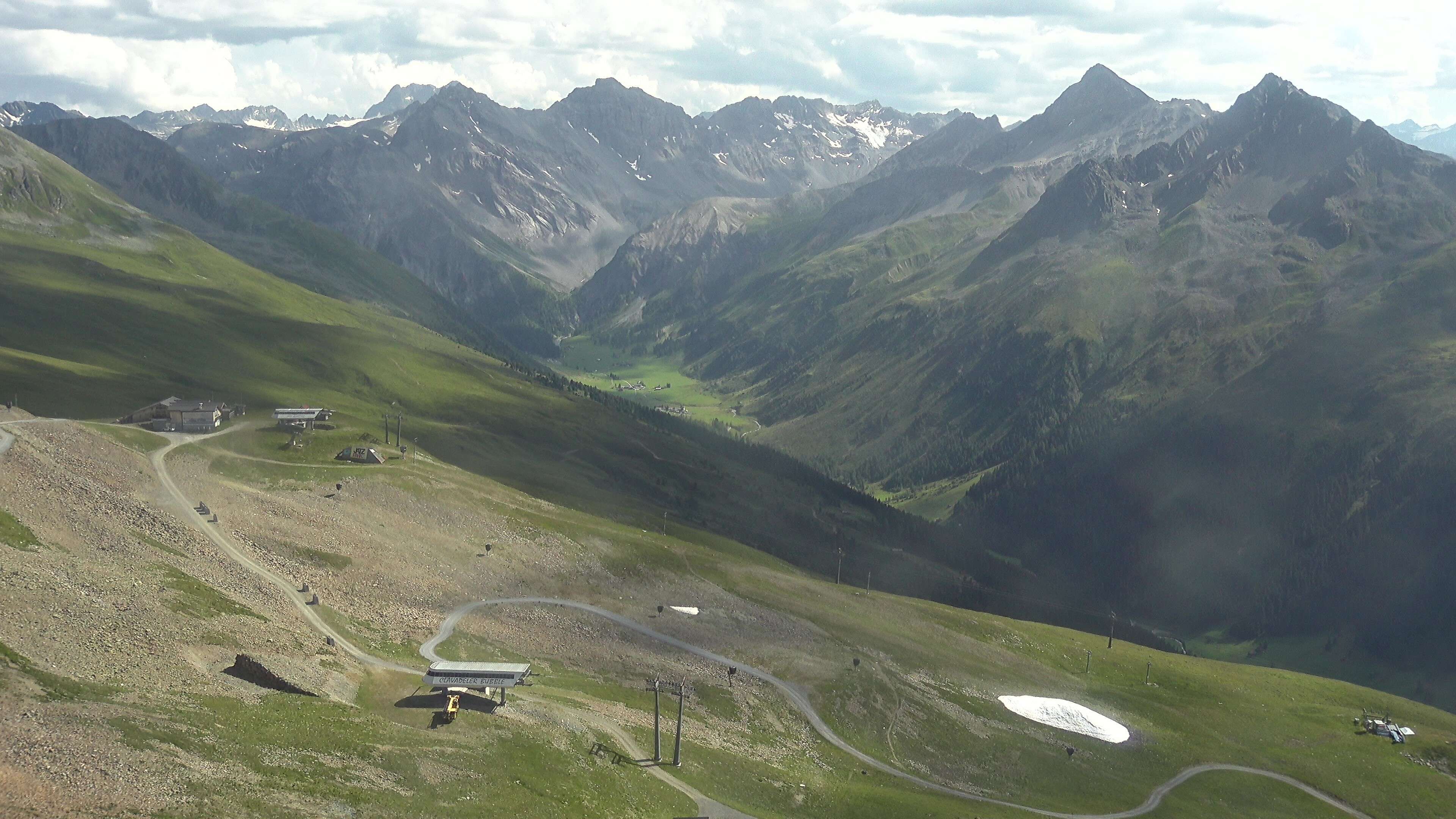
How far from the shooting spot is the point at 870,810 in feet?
284

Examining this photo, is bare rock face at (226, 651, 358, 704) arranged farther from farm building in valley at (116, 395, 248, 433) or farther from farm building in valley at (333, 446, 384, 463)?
farm building in valley at (116, 395, 248, 433)

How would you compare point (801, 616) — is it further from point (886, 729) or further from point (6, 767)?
point (6, 767)

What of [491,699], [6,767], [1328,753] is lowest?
[1328,753]

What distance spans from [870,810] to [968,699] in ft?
123

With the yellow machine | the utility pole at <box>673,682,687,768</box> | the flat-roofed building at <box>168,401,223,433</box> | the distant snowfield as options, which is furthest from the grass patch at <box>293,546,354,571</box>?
the distant snowfield

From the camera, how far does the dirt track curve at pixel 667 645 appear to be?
279 feet

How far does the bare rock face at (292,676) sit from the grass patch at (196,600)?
7.55 m

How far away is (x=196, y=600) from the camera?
83812 mm

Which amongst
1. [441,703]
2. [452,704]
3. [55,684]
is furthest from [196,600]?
[55,684]

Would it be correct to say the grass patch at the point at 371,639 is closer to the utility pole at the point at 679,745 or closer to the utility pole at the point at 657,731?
the utility pole at the point at 657,731

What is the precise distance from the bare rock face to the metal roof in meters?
6.26

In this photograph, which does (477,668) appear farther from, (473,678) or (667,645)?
(667,645)

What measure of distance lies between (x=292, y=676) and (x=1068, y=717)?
8734 centimetres

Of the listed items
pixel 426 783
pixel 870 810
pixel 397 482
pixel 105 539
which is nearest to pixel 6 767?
pixel 426 783
